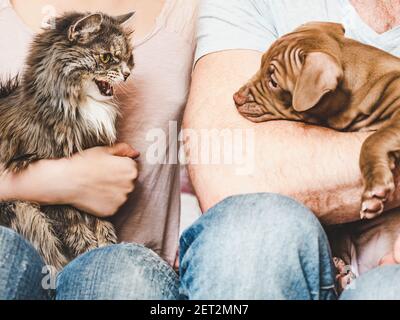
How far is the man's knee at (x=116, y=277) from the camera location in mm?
1094

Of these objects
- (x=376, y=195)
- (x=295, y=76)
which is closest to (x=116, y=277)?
(x=376, y=195)

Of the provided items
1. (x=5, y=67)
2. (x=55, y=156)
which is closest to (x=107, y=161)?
(x=55, y=156)

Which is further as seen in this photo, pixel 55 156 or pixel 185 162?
pixel 185 162

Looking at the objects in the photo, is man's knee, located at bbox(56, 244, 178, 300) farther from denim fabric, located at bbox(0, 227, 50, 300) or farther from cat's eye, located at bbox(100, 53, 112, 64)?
cat's eye, located at bbox(100, 53, 112, 64)

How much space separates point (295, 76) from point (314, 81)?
73 mm

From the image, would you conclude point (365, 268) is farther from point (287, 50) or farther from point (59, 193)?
point (59, 193)

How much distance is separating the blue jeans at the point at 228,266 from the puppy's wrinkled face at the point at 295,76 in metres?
0.39

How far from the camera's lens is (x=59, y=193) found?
1.48 metres

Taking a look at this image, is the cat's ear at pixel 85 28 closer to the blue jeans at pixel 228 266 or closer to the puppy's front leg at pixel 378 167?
the blue jeans at pixel 228 266

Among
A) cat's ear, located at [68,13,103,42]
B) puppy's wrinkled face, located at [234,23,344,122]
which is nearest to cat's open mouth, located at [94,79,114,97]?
cat's ear, located at [68,13,103,42]

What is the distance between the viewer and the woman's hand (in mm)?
1465

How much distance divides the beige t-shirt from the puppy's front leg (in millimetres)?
546

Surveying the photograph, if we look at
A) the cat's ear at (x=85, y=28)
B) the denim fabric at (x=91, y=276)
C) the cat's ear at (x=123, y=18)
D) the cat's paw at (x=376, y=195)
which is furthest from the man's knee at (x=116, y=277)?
the cat's ear at (x=123, y=18)
